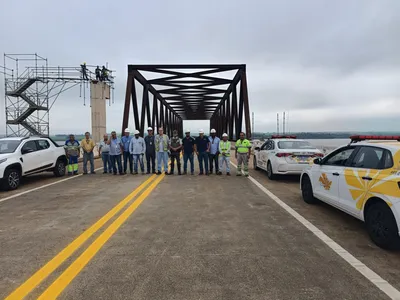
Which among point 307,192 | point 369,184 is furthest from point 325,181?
point 369,184

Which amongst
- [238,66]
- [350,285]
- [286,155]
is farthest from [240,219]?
[238,66]

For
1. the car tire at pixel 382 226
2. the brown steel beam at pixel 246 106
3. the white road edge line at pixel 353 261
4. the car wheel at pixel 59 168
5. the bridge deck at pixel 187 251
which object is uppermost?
the brown steel beam at pixel 246 106

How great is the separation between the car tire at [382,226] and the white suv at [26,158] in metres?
8.60

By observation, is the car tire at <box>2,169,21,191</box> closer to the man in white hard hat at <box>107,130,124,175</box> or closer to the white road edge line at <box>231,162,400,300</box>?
the man in white hard hat at <box>107,130,124,175</box>

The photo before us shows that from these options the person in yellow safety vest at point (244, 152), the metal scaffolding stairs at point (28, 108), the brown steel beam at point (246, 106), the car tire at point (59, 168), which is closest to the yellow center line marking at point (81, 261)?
the person in yellow safety vest at point (244, 152)

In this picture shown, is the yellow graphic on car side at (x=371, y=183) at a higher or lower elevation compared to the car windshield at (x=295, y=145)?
lower

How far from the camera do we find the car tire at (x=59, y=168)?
1067 centimetres

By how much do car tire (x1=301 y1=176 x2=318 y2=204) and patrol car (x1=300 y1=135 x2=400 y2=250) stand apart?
0.52 meters

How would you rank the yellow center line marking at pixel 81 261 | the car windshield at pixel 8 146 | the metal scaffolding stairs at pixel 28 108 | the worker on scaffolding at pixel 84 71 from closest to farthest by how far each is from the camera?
the yellow center line marking at pixel 81 261
the car windshield at pixel 8 146
the metal scaffolding stairs at pixel 28 108
the worker on scaffolding at pixel 84 71

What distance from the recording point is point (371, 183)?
4074 mm

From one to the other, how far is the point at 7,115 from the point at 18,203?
21.2 m

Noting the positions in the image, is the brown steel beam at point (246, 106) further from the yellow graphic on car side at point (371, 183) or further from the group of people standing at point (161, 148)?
the yellow graphic on car side at point (371, 183)

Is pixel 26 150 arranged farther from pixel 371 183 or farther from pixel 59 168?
pixel 371 183

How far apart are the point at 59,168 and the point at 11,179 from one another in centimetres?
260
